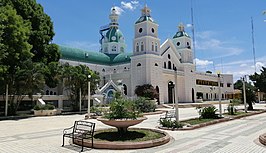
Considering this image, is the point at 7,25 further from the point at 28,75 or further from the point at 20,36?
the point at 28,75

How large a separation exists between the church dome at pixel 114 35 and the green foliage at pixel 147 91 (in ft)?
74.1

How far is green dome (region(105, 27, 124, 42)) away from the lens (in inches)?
2248

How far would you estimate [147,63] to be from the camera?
38.1 metres

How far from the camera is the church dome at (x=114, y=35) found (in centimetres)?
5705

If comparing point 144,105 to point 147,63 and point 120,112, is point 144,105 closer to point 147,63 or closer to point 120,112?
point 120,112

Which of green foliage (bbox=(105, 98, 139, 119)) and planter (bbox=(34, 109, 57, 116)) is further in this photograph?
planter (bbox=(34, 109, 57, 116))

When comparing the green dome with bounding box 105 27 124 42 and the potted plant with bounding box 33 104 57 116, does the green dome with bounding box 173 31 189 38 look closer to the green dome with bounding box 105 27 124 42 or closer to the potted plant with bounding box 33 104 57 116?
the green dome with bounding box 105 27 124 42

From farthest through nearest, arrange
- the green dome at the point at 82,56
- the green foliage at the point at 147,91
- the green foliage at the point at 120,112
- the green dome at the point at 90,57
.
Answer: the green dome at the point at 90,57 < the green dome at the point at 82,56 < the green foliage at the point at 147,91 < the green foliage at the point at 120,112

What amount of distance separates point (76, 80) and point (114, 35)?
110ft

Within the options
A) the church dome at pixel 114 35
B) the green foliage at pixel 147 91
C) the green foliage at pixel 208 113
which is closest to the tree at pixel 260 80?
the green foliage at pixel 147 91

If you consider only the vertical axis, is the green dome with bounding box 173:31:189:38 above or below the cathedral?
above

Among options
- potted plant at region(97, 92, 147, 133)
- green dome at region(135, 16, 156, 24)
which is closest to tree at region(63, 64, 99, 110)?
green dome at region(135, 16, 156, 24)

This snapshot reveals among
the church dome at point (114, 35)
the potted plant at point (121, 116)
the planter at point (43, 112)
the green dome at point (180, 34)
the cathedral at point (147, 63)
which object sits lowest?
the planter at point (43, 112)

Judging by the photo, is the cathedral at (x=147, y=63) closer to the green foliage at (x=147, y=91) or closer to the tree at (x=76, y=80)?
the green foliage at (x=147, y=91)
